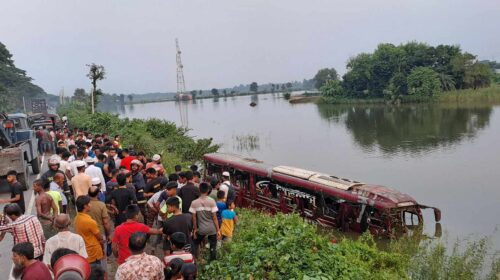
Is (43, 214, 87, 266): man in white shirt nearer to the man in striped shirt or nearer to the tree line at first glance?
the man in striped shirt

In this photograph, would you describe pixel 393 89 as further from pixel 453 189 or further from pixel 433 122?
pixel 453 189

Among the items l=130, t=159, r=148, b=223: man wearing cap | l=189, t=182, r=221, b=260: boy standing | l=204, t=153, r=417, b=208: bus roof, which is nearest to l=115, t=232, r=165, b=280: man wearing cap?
l=189, t=182, r=221, b=260: boy standing

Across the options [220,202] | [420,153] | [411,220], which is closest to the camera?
[220,202]

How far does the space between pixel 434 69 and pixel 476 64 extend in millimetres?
6027

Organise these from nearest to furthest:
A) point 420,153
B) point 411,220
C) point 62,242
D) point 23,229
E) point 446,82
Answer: point 62,242 → point 23,229 → point 411,220 → point 420,153 → point 446,82

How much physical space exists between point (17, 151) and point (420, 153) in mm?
24068

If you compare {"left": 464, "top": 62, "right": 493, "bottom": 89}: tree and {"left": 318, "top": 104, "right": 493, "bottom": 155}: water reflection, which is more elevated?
{"left": 464, "top": 62, "right": 493, "bottom": 89}: tree

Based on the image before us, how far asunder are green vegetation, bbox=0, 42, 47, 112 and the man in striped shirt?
56586mm

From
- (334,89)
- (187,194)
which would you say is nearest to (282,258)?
(187,194)

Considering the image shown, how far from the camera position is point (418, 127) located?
136 ft

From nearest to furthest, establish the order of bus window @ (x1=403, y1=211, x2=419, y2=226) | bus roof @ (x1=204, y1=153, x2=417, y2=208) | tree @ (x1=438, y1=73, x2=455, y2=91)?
bus roof @ (x1=204, y1=153, x2=417, y2=208) → bus window @ (x1=403, y1=211, x2=419, y2=226) → tree @ (x1=438, y1=73, x2=455, y2=91)

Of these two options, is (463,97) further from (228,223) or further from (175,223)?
(175,223)

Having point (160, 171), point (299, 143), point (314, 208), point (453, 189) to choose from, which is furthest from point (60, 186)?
point (299, 143)

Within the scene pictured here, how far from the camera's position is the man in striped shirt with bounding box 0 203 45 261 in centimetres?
641
